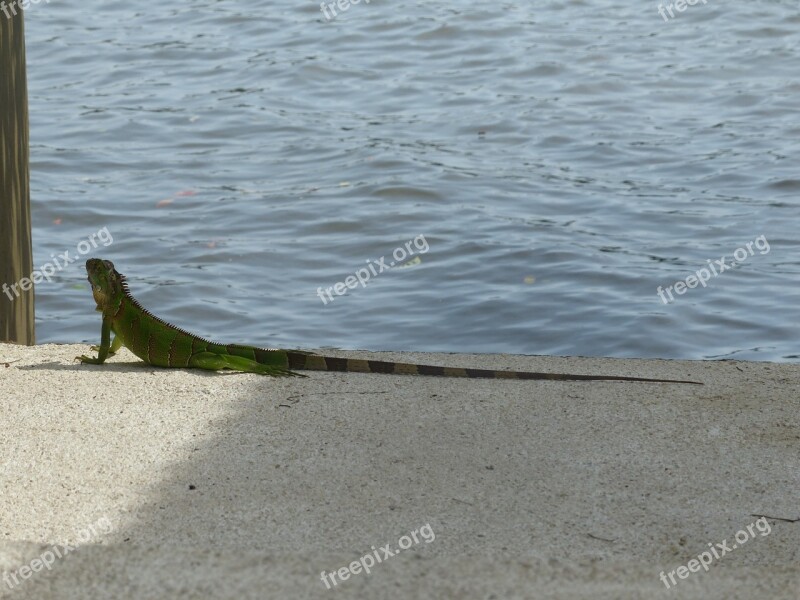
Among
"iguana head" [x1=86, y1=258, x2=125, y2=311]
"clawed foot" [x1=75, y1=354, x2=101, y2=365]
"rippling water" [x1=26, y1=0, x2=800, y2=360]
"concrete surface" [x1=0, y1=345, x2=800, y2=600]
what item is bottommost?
"rippling water" [x1=26, y1=0, x2=800, y2=360]

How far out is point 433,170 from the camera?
11.4 metres

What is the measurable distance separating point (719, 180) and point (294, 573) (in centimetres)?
814

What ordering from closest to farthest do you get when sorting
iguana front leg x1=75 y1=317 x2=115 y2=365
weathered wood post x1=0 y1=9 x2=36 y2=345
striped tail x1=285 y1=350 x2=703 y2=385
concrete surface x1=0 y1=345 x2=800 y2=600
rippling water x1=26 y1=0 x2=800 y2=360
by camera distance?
concrete surface x1=0 y1=345 x2=800 y2=600, striped tail x1=285 y1=350 x2=703 y2=385, iguana front leg x1=75 y1=317 x2=115 y2=365, weathered wood post x1=0 y1=9 x2=36 y2=345, rippling water x1=26 y1=0 x2=800 y2=360

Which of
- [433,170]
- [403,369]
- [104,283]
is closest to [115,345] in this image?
[104,283]

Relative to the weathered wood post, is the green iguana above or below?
below

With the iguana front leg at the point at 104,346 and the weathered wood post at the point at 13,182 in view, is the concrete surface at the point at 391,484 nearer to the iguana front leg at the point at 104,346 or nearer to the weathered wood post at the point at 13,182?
the iguana front leg at the point at 104,346

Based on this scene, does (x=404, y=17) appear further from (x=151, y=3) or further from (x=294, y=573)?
(x=294, y=573)

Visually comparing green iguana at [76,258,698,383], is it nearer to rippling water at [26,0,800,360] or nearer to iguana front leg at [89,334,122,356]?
iguana front leg at [89,334,122,356]

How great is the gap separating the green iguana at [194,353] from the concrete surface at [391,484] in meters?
0.07

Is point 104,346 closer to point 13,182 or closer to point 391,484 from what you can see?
point 13,182

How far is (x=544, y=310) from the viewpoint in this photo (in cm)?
856

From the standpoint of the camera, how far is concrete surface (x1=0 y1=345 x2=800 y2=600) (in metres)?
3.67

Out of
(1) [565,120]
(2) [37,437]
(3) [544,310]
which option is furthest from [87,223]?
(2) [37,437]

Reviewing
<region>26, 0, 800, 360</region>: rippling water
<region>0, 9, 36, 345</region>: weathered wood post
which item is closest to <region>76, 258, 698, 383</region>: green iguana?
<region>0, 9, 36, 345</region>: weathered wood post
